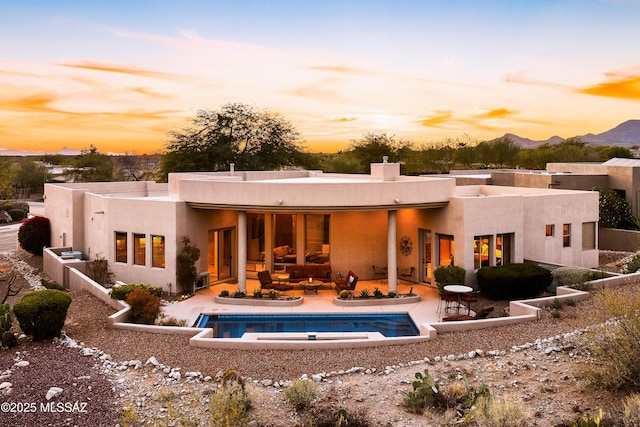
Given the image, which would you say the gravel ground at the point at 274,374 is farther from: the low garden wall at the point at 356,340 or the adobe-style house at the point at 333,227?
the adobe-style house at the point at 333,227

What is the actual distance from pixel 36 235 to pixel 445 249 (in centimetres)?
2094

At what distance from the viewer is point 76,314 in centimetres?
1519

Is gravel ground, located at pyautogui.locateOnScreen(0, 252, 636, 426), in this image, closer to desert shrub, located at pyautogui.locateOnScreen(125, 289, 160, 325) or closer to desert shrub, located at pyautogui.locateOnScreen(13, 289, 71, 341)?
desert shrub, located at pyautogui.locateOnScreen(13, 289, 71, 341)

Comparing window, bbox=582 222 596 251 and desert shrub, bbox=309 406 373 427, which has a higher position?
window, bbox=582 222 596 251

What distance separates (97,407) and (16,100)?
122 ft

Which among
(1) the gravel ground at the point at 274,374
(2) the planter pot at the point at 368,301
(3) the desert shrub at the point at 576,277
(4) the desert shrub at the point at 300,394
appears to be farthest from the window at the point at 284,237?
(4) the desert shrub at the point at 300,394

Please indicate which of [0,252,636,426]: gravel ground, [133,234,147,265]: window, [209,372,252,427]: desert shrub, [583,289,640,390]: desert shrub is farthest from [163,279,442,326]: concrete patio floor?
[209,372,252,427]: desert shrub

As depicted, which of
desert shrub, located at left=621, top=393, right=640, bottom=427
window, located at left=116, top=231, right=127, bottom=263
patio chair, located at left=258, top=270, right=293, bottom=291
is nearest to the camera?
desert shrub, located at left=621, top=393, right=640, bottom=427

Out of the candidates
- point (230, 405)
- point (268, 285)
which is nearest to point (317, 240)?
point (268, 285)

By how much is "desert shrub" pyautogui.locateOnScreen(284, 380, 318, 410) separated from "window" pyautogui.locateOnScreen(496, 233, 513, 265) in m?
12.8

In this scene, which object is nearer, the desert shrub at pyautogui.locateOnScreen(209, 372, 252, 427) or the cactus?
the desert shrub at pyautogui.locateOnScreen(209, 372, 252, 427)

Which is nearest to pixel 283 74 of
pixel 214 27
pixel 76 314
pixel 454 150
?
pixel 214 27

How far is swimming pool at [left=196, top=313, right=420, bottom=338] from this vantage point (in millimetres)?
15586

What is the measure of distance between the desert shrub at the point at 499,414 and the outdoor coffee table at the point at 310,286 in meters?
11.0
